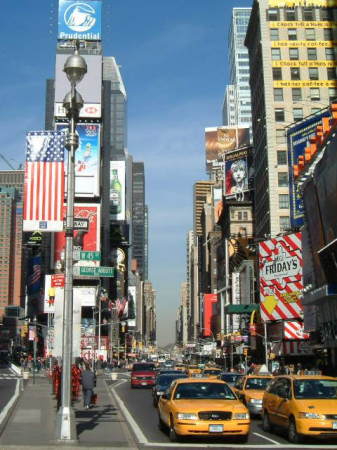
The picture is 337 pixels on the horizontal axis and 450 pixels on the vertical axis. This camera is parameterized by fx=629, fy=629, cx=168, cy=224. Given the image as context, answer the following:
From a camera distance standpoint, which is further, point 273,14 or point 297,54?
point 273,14

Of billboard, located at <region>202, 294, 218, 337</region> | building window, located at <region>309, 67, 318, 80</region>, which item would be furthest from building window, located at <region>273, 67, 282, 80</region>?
billboard, located at <region>202, 294, 218, 337</region>

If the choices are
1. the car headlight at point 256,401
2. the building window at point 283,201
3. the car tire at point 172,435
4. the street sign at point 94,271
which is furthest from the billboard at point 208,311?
the car tire at point 172,435

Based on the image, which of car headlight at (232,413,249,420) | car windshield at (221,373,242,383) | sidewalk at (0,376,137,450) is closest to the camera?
sidewalk at (0,376,137,450)

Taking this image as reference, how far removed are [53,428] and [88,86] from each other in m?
114

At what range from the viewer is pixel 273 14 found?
268 ft

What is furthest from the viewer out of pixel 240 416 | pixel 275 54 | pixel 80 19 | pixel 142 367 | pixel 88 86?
pixel 80 19

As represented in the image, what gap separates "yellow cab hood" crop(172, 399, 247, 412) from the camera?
14469 millimetres

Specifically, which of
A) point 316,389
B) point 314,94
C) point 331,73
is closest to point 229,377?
point 316,389

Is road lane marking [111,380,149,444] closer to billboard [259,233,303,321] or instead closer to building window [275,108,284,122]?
billboard [259,233,303,321]

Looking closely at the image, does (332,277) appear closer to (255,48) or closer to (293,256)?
(293,256)

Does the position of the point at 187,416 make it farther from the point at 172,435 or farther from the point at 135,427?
the point at 135,427

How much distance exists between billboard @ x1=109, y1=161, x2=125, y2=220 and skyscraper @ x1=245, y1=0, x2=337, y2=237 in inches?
3546

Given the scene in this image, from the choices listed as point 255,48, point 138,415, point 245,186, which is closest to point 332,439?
point 138,415

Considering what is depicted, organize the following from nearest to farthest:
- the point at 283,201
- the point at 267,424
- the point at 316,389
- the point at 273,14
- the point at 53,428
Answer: the point at 316,389 < the point at 53,428 < the point at 267,424 < the point at 283,201 < the point at 273,14
